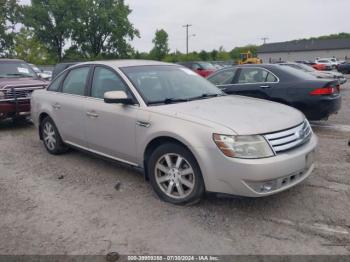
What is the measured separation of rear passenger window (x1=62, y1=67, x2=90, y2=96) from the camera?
17.6ft

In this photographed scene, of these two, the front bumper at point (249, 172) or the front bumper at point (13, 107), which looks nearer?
the front bumper at point (249, 172)

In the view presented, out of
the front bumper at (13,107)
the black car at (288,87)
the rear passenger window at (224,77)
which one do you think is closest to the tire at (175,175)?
the black car at (288,87)

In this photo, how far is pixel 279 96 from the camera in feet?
24.8

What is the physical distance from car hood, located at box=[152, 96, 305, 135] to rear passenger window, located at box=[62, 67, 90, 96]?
1.70 m

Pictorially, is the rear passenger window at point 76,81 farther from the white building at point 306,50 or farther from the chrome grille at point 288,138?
the white building at point 306,50

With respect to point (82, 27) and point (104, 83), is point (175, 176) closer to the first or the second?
point (104, 83)

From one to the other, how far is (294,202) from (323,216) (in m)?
0.39

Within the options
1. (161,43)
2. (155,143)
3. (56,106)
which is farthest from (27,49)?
(155,143)

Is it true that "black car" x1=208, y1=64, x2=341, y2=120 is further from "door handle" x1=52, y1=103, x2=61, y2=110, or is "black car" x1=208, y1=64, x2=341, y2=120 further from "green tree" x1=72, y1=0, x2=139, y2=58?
"green tree" x1=72, y1=0, x2=139, y2=58

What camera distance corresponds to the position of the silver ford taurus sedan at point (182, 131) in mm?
3467

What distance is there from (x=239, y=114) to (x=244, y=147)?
1.83 feet

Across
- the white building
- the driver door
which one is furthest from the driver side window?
the white building

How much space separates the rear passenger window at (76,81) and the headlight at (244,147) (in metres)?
2.72

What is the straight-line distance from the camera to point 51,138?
6078 mm
